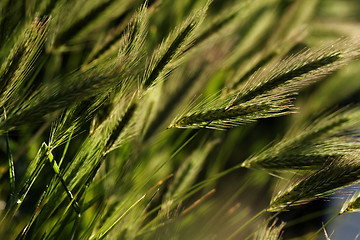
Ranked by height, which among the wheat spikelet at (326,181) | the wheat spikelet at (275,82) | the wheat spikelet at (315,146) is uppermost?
the wheat spikelet at (275,82)

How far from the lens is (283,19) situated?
3.45 ft

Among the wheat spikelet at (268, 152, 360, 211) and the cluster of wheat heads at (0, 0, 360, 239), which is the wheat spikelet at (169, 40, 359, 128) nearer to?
the cluster of wheat heads at (0, 0, 360, 239)

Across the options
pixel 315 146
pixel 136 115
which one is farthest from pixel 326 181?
pixel 136 115

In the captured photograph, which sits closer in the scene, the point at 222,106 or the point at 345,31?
the point at 222,106

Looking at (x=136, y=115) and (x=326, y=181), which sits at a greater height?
(x=136, y=115)

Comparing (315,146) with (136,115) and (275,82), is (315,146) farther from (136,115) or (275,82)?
(136,115)

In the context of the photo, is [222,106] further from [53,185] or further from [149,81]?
[53,185]

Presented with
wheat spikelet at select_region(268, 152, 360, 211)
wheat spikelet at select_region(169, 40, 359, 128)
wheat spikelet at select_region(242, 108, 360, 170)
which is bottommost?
wheat spikelet at select_region(268, 152, 360, 211)

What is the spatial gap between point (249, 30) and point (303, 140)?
1.45 ft

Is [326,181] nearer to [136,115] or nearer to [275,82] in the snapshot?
[275,82]

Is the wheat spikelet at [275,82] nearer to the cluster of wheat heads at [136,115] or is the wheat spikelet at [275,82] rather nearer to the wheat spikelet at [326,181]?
the cluster of wheat heads at [136,115]

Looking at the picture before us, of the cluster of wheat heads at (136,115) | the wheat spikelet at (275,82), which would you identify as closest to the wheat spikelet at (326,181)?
the cluster of wheat heads at (136,115)

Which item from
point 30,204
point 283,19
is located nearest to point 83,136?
point 30,204

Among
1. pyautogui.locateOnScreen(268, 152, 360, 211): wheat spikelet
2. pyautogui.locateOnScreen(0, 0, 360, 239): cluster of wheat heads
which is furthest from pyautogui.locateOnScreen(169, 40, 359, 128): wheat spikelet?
pyautogui.locateOnScreen(268, 152, 360, 211): wheat spikelet
